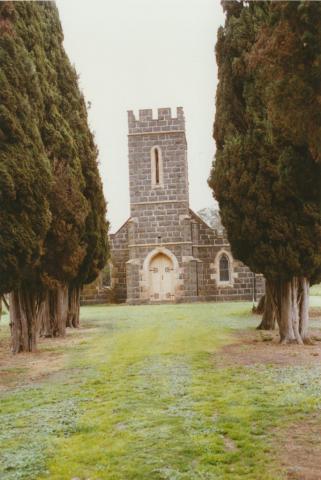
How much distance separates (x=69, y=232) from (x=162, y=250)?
1812cm

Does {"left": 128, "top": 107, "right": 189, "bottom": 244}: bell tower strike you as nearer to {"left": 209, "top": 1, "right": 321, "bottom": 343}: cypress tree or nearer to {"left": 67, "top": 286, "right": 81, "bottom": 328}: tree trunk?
{"left": 67, "top": 286, "right": 81, "bottom": 328}: tree trunk

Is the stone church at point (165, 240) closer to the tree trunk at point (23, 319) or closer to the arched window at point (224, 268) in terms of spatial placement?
the arched window at point (224, 268)

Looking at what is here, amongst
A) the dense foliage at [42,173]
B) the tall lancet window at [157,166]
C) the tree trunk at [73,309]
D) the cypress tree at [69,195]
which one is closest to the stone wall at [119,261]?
the tall lancet window at [157,166]

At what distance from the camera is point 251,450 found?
5691mm

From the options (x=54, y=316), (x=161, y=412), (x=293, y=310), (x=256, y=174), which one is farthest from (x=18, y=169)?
(x=54, y=316)

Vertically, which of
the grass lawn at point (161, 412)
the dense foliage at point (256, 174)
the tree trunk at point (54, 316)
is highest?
the dense foliage at point (256, 174)

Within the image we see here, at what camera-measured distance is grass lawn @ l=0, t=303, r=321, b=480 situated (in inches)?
212

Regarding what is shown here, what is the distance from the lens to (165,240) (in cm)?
3266

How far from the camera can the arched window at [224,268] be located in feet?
108

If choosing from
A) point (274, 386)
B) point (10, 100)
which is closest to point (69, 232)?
point (10, 100)

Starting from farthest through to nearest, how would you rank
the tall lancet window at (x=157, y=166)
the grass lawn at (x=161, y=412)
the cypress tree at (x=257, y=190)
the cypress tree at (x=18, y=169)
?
the tall lancet window at (x=157, y=166) → the cypress tree at (x=257, y=190) → the cypress tree at (x=18, y=169) → the grass lawn at (x=161, y=412)

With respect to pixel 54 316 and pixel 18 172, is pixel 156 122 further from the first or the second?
pixel 18 172

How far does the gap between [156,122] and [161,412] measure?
27.8m

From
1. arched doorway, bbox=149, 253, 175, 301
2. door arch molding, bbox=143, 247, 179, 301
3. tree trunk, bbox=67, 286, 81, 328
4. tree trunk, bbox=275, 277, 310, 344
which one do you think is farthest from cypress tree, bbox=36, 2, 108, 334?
arched doorway, bbox=149, 253, 175, 301
